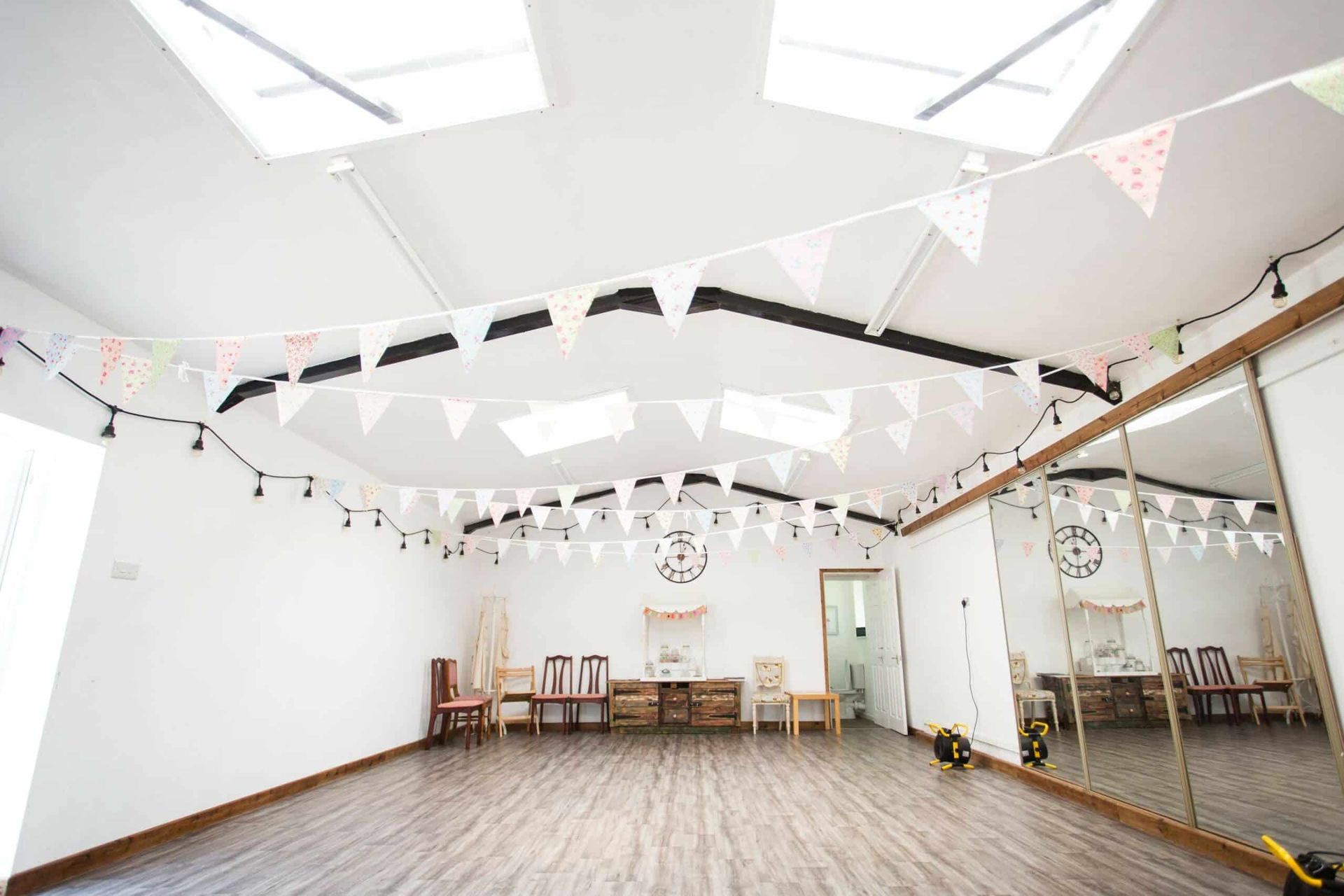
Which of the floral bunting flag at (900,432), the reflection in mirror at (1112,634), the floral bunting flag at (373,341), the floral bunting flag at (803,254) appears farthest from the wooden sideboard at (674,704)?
the floral bunting flag at (803,254)

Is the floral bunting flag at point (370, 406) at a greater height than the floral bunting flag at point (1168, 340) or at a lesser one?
lesser

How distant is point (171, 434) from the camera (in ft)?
12.9

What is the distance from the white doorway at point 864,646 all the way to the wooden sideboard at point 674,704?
143 cm

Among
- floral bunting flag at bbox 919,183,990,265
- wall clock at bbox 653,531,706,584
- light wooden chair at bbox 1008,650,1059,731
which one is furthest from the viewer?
wall clock at bbox 653,531,706,584

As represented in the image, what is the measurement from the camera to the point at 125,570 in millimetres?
3541

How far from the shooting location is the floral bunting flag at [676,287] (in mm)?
2609

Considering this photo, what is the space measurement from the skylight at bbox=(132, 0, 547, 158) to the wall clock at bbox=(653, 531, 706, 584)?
23.0 feet

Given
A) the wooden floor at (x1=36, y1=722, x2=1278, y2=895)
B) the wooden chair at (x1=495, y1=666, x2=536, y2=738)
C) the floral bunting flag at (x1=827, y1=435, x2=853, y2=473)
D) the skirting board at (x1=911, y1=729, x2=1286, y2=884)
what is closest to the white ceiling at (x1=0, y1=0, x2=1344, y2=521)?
the floral bunting flag at (x1=827, y1=435, x2=853, y2=473)

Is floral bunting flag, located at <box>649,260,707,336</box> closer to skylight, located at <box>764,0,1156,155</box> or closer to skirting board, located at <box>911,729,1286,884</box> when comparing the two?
skylight, located at <box>764,0,1156,155</box>

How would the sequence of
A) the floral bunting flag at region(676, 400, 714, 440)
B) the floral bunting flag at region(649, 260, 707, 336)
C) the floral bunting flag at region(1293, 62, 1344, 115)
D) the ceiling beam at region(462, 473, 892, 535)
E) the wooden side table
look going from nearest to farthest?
the floral bunting flag at region(1293, 62, 1344, 115) → the floral bunting flag at region(649, 260, 707, 336) → the floral bunting flag at region(676, 400, 714, 440) → the wooden side table → the ceiling beam at region(462, 473, 892, 535)

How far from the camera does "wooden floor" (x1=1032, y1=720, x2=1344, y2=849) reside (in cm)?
273

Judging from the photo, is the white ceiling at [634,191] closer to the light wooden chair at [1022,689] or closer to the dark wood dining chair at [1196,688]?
the dark wood dining chair at [1196,688]

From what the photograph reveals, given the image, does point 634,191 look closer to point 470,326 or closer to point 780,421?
point 470,326

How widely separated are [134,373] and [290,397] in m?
0.66
